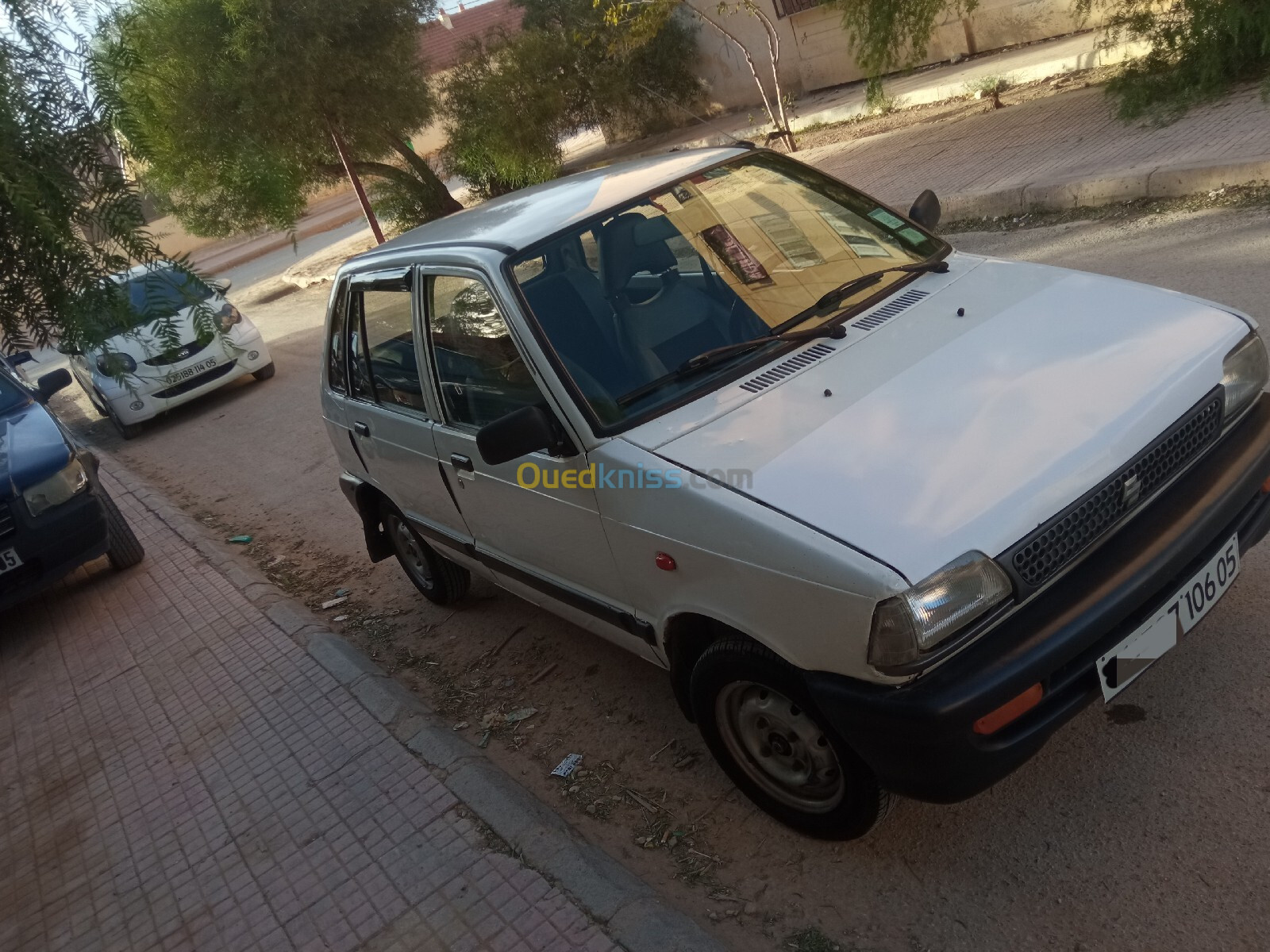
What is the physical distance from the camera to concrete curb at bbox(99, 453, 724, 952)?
280 centimetres

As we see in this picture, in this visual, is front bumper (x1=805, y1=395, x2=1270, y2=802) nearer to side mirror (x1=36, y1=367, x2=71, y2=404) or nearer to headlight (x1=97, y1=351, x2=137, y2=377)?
headlight (x1=97, y1=351, x2=137, y2=377)

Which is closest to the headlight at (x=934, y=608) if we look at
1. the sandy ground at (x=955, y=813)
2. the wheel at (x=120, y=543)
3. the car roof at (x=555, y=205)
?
the sandy ground at (x=955, y=813)

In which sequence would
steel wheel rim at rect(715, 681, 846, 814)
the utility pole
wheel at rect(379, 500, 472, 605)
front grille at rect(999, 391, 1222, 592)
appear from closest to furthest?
1. front grille at rect(999, 391, 1222, 592)
2. steel wheel rim at rect(715, 681, 846, 814)
3. wheel at rect(379, 500, 472, 605)
4. the utility pole

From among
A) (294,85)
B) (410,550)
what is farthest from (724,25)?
(410,550)

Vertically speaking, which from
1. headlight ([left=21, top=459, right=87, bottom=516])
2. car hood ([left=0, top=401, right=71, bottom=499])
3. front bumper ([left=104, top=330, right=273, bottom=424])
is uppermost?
car hood ([left=0, top=401, right=71, bottom=499])

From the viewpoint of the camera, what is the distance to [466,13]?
134ft

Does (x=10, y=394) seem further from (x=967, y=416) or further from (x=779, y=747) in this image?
(x=967, y=416)

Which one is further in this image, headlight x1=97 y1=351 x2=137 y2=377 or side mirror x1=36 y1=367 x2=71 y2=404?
side mirror x1=36 y1=367 x2=71 y2=404

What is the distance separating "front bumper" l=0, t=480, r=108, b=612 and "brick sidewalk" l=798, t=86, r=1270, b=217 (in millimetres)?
7236

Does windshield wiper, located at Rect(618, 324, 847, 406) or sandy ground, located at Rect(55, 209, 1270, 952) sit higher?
windshield wiper, located at Rect(618, 324, 847, 406)

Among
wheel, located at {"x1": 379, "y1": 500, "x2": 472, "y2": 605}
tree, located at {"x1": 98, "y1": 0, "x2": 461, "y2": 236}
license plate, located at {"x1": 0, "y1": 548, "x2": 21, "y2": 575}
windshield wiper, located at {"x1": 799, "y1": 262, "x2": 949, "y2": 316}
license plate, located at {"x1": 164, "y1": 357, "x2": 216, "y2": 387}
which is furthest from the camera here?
tree, located at {"x1": 98, "y1": 0, "x2": 461, "y2": 236}

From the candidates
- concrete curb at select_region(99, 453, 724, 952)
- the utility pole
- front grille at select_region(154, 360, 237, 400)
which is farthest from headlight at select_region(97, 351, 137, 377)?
the utility pole

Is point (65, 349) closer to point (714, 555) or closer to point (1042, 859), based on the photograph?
point (714, 555)

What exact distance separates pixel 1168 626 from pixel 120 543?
669 centimetres
